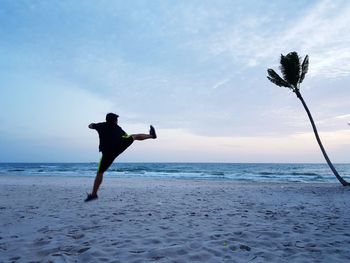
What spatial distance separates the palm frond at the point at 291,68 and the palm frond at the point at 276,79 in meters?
0.22

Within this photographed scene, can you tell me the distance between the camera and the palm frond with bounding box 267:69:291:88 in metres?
16.4

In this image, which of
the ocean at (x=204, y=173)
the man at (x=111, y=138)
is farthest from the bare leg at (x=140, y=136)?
the ocean at (x=204, y=173)

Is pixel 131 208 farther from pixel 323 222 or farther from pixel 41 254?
pixel 323 222

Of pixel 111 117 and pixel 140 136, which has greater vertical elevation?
pixel 111 117

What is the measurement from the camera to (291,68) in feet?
52.3

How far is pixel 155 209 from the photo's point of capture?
6.91m

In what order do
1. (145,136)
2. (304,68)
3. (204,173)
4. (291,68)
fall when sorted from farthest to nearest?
(204,173) < (304,68) < (291,68) < (145,136)

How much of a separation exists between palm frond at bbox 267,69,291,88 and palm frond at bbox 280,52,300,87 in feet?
0.71

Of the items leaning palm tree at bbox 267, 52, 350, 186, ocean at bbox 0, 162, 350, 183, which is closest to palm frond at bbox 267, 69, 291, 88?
leaning palm tree at bbox 267, 52, 350, 186

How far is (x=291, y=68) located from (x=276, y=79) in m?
0.98

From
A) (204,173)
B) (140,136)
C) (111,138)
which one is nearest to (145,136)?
(140,136)

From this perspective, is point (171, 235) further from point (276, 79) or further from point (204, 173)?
point (204, 173)

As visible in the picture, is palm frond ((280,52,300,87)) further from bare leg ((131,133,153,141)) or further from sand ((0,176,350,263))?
bare leg ((131,133,153,141))

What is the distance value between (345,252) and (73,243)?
356 cm
